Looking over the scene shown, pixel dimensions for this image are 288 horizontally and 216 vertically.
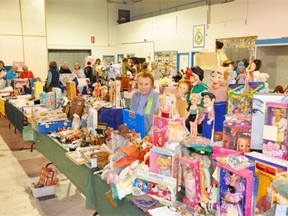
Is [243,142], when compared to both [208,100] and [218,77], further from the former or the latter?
[218,77]

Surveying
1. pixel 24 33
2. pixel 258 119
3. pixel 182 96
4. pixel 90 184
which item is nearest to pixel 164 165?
pixel 258 119

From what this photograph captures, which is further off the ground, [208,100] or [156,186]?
[208,100]

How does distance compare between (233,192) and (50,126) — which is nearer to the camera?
(233,192)

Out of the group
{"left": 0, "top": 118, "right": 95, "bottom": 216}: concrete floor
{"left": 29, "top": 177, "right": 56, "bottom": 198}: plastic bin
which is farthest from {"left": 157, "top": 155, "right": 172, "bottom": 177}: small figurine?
{"left": 29, "top": 177, "right": 56, "bottom": 198}: plastic bin

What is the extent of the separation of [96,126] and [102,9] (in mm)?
12187

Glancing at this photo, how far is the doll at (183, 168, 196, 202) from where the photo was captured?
146 cm

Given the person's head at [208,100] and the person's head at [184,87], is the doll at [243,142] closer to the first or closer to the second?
the person's head at [208,100]

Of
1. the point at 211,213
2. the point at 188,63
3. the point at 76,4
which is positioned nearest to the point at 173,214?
the point at 211,213

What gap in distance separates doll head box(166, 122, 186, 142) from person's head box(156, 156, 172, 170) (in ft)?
0.59

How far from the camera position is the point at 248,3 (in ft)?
26.0

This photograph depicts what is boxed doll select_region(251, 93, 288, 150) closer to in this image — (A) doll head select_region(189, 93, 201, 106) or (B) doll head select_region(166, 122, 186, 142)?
(B) doll head select_region(166, 122, 186, 142)

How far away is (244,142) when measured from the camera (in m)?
1.50

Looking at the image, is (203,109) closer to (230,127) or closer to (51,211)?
(230,127)

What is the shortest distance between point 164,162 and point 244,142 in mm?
415
